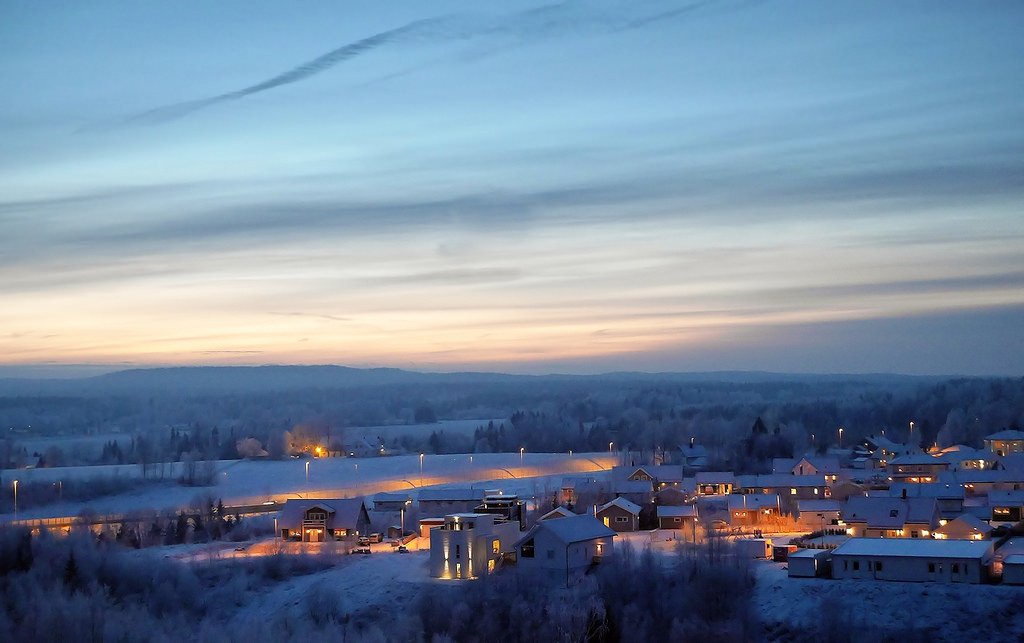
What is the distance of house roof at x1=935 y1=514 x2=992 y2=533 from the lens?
98.6ft

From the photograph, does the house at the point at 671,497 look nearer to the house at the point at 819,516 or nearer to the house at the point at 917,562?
the house at the point at 819,516

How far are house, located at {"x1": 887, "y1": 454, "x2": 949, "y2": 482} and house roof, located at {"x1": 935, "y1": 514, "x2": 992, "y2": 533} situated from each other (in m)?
12.4

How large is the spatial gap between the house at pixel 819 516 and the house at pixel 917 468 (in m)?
8.67

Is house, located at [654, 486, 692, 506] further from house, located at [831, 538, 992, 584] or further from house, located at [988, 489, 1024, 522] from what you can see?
house, located at [831, 538, 992, 584]

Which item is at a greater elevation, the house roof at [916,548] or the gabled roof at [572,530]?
the gabled roof at [572,530]

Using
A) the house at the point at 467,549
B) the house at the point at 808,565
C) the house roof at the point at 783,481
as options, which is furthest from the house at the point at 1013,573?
the house roof at the point at 783,481

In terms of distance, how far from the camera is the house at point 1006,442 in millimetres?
50000

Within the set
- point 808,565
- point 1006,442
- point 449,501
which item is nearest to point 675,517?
point 449,501

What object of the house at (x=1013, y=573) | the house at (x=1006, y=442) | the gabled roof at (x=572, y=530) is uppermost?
the house at (x=1006, y=442)

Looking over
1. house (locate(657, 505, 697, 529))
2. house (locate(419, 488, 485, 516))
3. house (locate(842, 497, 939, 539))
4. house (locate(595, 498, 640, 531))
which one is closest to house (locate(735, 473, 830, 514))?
house (locate(657, 505, 697, 529))

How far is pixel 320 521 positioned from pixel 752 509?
1243 cm

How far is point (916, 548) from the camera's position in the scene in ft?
85.9

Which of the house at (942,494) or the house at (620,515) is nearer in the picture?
the house at (942,494)

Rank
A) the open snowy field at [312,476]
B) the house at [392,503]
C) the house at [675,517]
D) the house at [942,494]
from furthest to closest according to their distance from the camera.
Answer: the open snowy field at [312,476], the house at [392,503], the house at [675,517], the house at [942,494]
